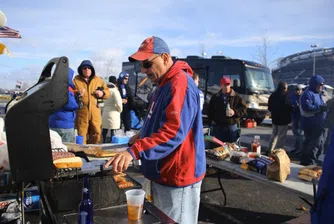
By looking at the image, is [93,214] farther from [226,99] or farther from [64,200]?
[226,99]

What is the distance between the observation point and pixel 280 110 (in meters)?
7.07

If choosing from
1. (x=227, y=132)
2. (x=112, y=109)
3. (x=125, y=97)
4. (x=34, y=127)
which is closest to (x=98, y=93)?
(x=112, y=109)

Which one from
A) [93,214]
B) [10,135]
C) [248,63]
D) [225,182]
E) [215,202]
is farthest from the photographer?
[248,63]

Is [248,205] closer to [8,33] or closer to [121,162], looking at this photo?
[121,162]

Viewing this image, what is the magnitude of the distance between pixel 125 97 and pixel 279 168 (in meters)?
4.79

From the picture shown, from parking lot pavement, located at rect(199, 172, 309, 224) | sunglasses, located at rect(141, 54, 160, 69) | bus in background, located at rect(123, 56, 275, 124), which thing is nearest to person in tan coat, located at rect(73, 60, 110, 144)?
parking lot pavement, located at rect(199, 172, 309, 224)

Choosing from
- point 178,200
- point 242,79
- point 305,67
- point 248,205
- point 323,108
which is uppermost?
point 305,67

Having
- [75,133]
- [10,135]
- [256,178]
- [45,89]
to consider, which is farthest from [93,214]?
[75,133]

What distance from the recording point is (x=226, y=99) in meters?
5.10

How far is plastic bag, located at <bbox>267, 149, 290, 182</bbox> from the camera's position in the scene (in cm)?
293

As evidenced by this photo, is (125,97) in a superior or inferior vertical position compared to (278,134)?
superior

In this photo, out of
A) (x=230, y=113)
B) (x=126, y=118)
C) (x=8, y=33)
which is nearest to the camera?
(x=8, y=33)

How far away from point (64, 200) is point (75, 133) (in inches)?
136

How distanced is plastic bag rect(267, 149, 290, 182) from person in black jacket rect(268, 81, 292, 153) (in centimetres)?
427
